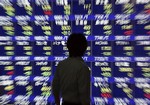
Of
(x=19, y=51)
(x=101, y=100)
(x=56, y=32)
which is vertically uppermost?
(x=56, y=32)

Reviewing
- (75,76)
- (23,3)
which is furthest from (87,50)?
(75,76)

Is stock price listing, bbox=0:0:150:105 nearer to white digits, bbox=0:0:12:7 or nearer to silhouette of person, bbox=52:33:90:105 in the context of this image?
white digits, bbox=0:0:12:7

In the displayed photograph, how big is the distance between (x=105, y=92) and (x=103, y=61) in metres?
0.38

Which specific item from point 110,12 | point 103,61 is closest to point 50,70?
point 103,61

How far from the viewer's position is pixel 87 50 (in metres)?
3.12

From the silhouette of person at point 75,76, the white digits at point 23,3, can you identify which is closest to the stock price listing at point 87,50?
the white digits at point 23,3

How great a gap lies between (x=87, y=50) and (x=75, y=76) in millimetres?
1356

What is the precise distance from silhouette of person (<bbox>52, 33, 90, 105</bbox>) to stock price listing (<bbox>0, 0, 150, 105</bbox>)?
1263 millimetres

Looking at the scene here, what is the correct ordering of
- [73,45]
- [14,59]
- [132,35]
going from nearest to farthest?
1. [73,45]
2. [132,35]
3. [14,59]

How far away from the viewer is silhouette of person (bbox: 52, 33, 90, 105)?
68.9 inches

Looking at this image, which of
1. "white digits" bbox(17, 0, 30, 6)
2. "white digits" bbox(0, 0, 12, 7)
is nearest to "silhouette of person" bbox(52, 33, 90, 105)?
"white digits" bbox(17, 0, 30, 6)

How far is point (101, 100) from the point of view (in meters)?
3.12

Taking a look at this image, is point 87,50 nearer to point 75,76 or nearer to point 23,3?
point 23,3

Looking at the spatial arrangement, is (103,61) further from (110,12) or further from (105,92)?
(110,12)
